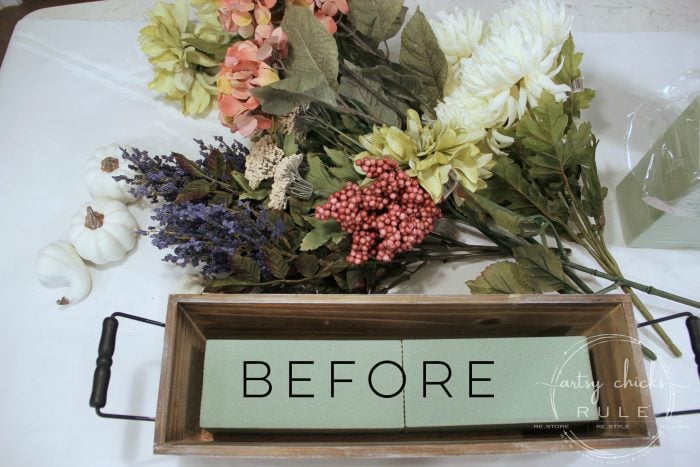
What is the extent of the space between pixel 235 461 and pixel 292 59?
0.56 metres

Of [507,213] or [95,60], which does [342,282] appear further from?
[95,60]

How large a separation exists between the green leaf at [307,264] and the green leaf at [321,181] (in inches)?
3.5

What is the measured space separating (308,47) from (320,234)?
246mm

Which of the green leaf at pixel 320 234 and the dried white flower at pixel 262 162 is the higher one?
the dried white flower at pixel 262 162

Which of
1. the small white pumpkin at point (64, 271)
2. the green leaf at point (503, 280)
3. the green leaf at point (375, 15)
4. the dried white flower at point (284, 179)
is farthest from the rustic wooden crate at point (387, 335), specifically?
the green leaf at point (375, 15)

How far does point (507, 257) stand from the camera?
2.88 feet

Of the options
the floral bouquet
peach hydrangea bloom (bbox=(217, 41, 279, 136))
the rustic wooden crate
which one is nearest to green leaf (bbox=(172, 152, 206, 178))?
the floral bouquet

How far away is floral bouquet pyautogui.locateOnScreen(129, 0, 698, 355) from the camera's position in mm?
688

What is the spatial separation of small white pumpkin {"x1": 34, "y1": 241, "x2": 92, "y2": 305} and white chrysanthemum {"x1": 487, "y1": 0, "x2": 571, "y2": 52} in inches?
27.9

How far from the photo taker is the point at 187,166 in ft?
2.65

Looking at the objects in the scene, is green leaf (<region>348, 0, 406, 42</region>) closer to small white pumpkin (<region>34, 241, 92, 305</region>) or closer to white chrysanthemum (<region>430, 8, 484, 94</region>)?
white chrysanthemum (<region>430, 8, 484, 94</region>)

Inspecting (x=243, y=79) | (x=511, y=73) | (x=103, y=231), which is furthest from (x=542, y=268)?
(x=103, y=231)

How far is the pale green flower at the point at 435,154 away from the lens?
68 cm

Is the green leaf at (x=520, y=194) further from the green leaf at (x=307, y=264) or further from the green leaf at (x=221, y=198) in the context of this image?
the green leaf at (x=221, y=198)
